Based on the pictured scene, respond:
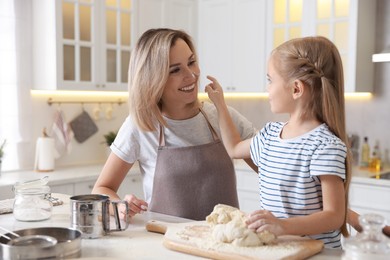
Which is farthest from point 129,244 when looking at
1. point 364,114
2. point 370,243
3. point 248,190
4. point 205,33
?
point 205,33

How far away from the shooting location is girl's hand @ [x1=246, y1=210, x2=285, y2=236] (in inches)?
46.5

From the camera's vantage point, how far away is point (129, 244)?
4.26 ft

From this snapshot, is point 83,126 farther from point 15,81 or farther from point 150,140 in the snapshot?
point 150,140

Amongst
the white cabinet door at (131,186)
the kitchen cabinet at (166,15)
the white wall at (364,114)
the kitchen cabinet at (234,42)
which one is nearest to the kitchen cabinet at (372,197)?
the white wall at (364,114)

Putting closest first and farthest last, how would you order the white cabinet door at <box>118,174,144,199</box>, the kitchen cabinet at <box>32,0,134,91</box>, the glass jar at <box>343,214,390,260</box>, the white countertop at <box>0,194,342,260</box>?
the glass jar at <box>343,214,390,260</box> → the white countertop at <box>0,194,342,260</box> → the kitchen cabinet at <box>32,0,134,91</box> → the white cabinet door at <box>118,174,144,199</box>

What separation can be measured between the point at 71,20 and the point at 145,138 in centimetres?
192

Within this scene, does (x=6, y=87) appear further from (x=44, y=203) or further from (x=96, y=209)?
(x=96, y=209)

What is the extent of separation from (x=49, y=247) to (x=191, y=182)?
0.67 m

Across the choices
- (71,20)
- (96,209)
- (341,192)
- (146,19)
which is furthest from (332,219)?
(146,19)

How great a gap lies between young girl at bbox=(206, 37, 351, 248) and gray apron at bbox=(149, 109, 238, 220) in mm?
290

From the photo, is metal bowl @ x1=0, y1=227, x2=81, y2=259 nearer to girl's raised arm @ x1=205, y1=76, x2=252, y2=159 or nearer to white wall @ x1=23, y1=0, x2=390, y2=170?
girl's raised arm @ x1=205, y1=76, x2=252, y2=159

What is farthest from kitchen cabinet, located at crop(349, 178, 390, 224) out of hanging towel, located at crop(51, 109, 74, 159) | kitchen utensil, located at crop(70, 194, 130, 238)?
kitchen utensil, located at crop(70, 194, 130, 238)

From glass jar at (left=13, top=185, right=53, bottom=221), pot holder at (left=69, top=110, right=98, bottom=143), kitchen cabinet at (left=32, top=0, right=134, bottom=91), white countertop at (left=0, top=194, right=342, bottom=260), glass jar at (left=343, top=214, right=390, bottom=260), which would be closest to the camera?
glass jar at (left=343, top=214, right=390, bottom=260)

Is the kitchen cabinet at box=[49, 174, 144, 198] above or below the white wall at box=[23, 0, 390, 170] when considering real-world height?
below
